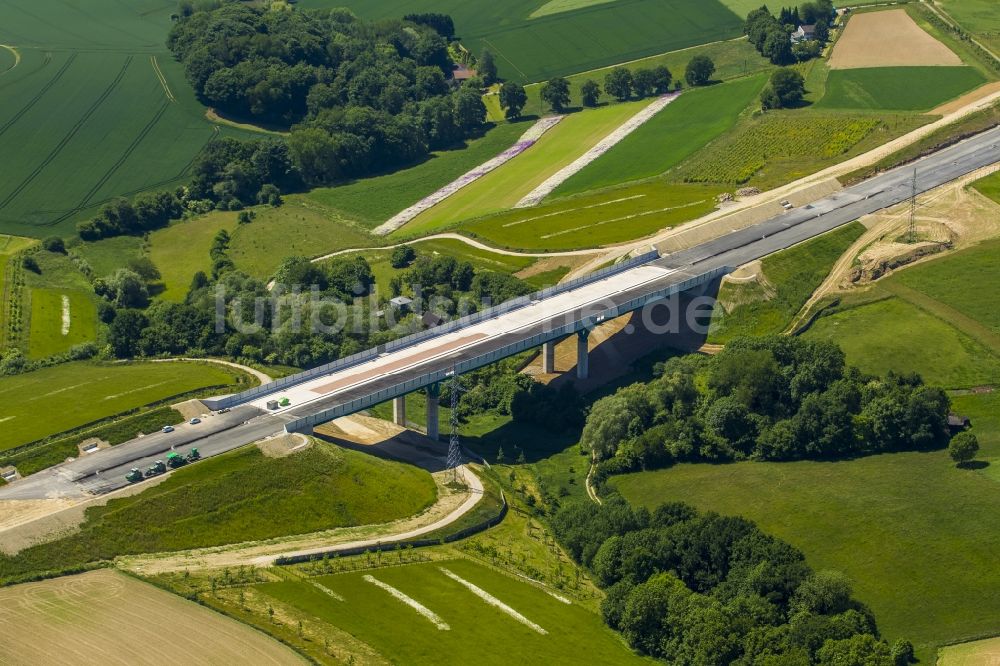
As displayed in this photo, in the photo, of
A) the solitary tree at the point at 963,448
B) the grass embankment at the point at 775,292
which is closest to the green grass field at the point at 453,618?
the solitary tree at the point at 963,448

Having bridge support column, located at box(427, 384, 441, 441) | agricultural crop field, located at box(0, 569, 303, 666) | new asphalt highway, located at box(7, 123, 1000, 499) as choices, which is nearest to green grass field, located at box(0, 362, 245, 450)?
new asphalt highway, located at box(7, 123, 1000, 499)

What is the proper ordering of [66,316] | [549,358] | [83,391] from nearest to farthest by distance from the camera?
[83,391] < [549,358] < [66,316]

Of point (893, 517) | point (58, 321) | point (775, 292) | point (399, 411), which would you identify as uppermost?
A: point (775, 292)

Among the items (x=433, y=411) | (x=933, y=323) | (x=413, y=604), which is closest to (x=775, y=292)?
(x=933, y=323)

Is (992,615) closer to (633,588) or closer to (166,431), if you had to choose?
(633,588)

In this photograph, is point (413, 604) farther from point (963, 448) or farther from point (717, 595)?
point (963, 448)

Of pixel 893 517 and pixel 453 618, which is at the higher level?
pixel 893 517
